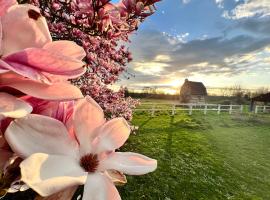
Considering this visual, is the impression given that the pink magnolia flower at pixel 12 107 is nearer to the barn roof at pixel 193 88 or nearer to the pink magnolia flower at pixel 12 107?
the pink magnolia flower at pixel 12 107

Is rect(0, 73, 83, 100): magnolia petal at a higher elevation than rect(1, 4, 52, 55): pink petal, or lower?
lower

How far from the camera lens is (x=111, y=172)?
0.43 metres

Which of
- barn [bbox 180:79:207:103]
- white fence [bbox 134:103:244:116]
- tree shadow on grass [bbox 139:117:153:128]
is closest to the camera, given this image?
tree shadow on grass [bbox 139:117:153:128]

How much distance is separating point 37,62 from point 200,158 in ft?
39.7

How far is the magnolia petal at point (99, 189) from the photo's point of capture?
1.20 feet

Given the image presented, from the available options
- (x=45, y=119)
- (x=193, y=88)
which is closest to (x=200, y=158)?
(x=45, y=119)

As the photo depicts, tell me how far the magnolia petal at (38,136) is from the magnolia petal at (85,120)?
0.05ft

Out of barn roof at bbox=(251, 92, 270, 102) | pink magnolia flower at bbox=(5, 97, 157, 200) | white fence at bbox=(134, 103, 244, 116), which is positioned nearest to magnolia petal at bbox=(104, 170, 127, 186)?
pink magnolia flower at bbox=(5, 97, 157, 200)

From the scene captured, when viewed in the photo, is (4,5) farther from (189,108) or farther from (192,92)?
(192,92)

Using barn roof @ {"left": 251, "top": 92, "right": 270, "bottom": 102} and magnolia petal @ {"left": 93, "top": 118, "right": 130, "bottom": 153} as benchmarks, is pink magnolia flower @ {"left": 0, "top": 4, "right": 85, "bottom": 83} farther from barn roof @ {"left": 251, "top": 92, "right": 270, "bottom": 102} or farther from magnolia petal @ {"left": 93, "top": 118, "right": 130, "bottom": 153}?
barn roof @ {"left": 251, "top": 92, "right": 270, "bottom": 102}

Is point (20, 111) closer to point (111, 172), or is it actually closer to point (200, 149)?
point (111, 172)

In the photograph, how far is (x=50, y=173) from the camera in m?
0.33

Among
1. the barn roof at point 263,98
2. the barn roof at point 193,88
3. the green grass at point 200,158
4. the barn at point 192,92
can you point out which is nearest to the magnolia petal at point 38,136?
the green grass at point 200,158

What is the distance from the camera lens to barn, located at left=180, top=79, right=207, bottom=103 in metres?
41.2
